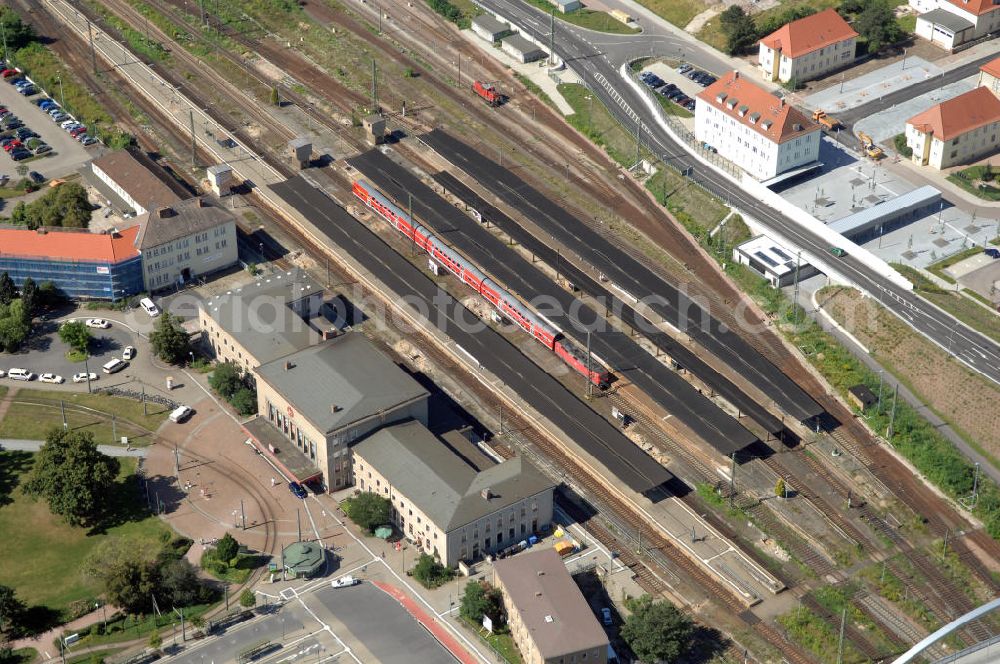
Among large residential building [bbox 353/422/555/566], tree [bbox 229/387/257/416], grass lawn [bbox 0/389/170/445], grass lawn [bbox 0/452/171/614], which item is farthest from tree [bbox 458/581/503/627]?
grass lawn [bbox 0/389/170/445]

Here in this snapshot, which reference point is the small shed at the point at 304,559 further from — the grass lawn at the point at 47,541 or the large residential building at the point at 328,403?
the grass lawn at the point at 47,541

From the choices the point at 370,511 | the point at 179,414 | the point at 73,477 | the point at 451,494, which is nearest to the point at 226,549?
the point at 370,511

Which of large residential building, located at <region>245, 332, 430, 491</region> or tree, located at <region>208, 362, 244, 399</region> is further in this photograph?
tree, located at <region>208, 362, 244, 399</region>

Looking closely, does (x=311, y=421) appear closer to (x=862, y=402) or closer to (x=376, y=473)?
(x=376, y=473)

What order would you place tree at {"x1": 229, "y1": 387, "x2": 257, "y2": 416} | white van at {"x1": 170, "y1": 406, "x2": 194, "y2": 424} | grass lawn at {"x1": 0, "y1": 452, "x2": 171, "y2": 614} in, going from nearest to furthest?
grass lawn at {"x1": 0, "y1": 452, "x2": 171, "y2": 614}
tree at {"x1": 229, "y1": 387, "x2": 257, "y2": 416}
white van at {"x1": 170, "y1": 406, "x2": 194, "y2": 424}

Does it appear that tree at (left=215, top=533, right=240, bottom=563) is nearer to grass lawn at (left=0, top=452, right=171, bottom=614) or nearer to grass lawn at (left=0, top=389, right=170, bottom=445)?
grass lawn at (left=0, top=452, right=171, bottom=614)
